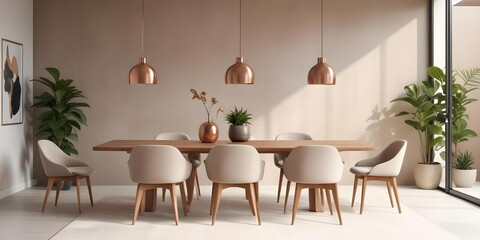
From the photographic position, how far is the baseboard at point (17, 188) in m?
6.96

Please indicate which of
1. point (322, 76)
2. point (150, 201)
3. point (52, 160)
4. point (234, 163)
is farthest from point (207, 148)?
point (52, 160)

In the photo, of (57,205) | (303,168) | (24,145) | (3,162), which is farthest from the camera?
(24,145)

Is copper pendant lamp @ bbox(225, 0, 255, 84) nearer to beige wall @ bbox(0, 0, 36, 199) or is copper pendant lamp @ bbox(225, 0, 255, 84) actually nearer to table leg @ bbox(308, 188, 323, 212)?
table leg @ bbox(308, 188, 323, 212)

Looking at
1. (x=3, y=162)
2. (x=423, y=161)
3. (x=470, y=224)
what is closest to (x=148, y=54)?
(x=3, y=162)

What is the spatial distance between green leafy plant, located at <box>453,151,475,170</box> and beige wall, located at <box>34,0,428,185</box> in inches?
31.5

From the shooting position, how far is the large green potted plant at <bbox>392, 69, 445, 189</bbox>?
25.0 ft

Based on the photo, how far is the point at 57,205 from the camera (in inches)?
254

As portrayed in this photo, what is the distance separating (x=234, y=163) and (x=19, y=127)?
3428mm

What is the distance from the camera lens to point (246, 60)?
8.05 meters

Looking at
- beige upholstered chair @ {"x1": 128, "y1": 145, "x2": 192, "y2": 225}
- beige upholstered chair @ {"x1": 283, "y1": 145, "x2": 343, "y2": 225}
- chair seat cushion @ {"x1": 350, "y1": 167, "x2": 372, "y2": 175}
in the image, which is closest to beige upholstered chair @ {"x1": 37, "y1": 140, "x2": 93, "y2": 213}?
beige upholstered chair @ {"x1": 128, "y1": 145, "x2": 192, "y2": 225}

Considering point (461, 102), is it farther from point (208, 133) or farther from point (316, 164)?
point (208, 133)

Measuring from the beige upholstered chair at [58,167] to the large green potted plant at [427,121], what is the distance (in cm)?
403

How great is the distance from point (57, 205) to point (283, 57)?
3397 millimetres

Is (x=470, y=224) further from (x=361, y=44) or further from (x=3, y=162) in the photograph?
(x=3, y=162)
